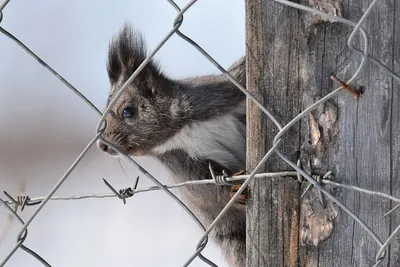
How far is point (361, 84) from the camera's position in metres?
1.38

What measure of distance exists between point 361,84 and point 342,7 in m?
0.13

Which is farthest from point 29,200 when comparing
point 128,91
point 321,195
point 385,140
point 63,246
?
point 63,246

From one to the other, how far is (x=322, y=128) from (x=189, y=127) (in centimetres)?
142

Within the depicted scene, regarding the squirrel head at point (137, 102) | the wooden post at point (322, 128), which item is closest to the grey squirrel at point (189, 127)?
the squirrel head at point (137, 102)

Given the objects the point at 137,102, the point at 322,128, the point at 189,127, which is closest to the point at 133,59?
the point at 137,102

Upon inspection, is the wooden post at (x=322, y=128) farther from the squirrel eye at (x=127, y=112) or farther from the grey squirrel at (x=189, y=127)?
the squirrel eye at (x=127, y=112)

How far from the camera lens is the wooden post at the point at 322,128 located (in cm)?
137

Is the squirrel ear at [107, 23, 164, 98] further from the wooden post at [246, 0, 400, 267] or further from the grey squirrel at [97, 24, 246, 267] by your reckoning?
the wooden post at [246, 0, 400, 267]

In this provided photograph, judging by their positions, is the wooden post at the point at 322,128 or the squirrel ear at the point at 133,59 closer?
the wooden post at the point at 322,128

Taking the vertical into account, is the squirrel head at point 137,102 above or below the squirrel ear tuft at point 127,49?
below

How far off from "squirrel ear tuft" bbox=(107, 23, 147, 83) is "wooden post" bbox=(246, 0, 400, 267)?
1544mm

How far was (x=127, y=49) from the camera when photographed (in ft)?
9.91

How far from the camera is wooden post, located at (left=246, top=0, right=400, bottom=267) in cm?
137

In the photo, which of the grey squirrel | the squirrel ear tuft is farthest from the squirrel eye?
the squirrel ear tuft
